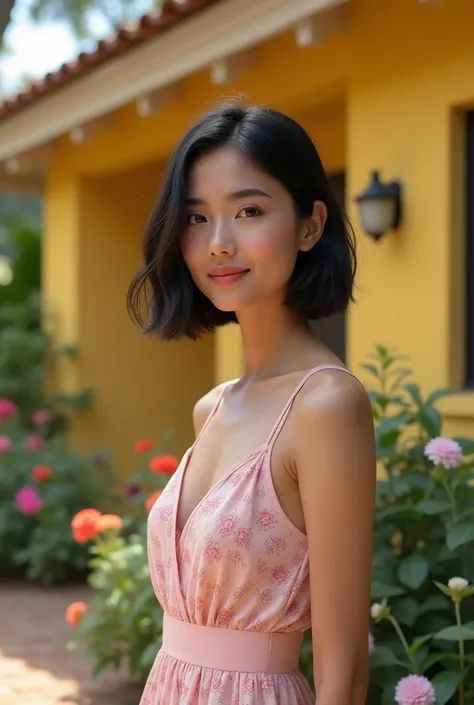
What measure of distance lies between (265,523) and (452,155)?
3.61 m

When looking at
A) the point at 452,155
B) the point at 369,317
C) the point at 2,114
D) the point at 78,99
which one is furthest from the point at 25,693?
the point at 2,114

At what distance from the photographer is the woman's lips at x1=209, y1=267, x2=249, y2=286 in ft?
5.46

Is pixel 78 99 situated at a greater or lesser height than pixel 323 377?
greater

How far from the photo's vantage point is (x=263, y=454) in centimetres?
160

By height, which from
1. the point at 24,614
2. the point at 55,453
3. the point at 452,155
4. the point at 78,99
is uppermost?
the point at 78,99

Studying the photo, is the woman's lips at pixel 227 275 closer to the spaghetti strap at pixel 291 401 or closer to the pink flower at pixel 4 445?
the spaghetti strap at pixel 291 401

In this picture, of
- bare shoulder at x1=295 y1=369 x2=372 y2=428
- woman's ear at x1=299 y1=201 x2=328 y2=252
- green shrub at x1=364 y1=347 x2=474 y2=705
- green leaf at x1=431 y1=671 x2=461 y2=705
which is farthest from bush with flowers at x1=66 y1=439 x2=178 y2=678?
bare shoulder at x1=295 y1=369 x2=372 y2=428

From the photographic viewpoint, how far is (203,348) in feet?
31.7

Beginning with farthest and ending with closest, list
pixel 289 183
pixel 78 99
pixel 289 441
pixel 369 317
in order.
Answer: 1. pixel 78 99
2. pixel 369 317
3. pixel 289 183
4. pixel 289 441

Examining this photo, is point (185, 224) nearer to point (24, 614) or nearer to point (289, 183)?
point (289, 183)

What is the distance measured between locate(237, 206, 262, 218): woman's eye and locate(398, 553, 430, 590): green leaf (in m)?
1.80

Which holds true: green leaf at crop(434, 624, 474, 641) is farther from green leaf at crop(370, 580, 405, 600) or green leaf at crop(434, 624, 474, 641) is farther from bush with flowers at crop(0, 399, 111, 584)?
bush with flowers at crop(0, 399, 111, 584)

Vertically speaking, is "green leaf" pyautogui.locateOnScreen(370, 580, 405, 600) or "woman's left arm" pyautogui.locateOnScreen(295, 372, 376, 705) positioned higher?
"woman's left arm" pyautogui.locateOnScreen(295, 372, 376, 705)

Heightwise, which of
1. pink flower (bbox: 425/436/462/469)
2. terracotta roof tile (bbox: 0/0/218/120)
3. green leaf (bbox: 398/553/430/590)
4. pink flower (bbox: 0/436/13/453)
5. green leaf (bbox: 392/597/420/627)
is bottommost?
pink flower (bbox: 0/436/13/453)
